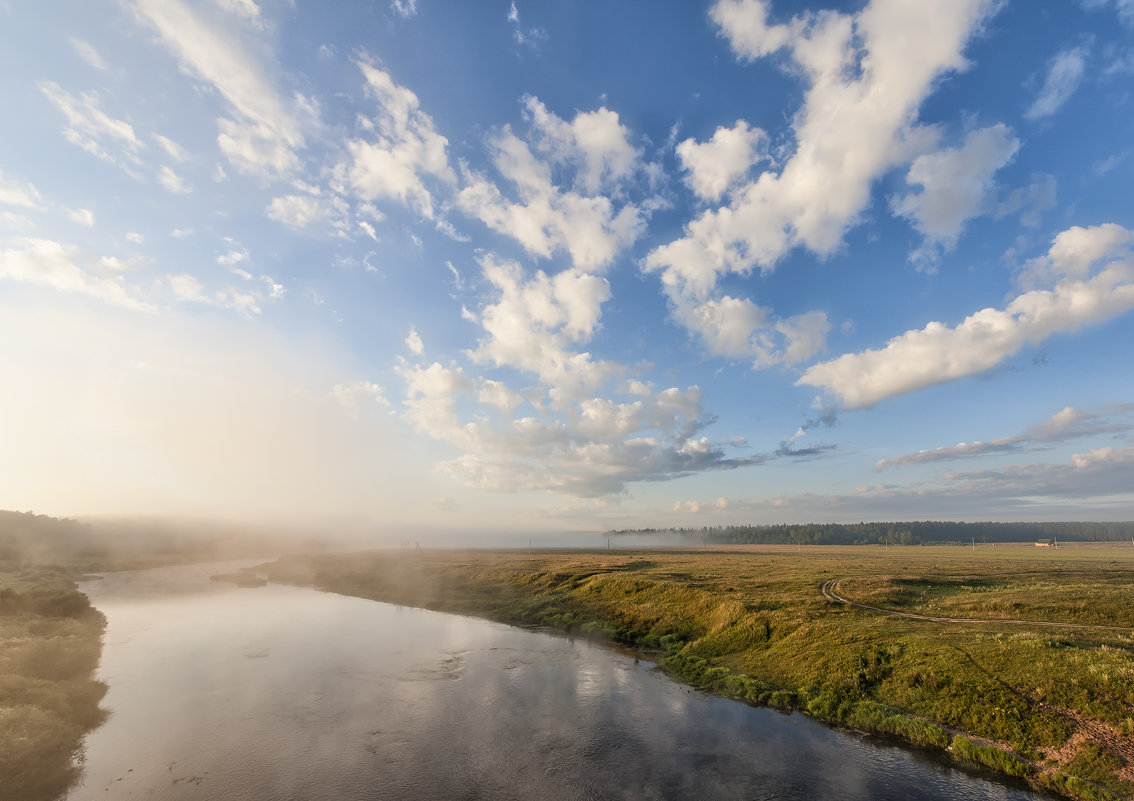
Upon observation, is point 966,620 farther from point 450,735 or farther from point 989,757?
point 450,735

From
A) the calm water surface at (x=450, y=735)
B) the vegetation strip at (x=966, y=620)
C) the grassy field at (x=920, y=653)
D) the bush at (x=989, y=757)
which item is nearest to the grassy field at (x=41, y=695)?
the calm water surface at (x=450, y=735)

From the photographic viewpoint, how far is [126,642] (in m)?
56.8

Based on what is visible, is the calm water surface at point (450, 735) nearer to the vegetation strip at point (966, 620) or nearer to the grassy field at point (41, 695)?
the grassy field at point (41, 695)

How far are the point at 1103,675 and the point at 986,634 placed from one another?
11.4 meters

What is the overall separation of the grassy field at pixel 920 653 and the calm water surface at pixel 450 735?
335 centimetres

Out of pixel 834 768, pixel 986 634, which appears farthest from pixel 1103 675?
pixel 834 768

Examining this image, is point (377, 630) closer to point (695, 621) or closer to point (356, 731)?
point (356, 731)

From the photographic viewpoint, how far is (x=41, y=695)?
31797 millimetres

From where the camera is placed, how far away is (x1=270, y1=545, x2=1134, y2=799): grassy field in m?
25.8

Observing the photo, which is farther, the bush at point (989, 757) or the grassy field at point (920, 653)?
the grassy field at point (920, 653)

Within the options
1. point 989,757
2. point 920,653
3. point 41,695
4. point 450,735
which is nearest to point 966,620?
point 920,653

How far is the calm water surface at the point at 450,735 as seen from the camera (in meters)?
24.6

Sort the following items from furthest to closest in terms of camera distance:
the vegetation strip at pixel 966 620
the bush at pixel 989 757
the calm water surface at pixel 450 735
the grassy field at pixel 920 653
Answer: the vegetation strip at pixel 966 620 < the grassy field at pixel 920 653 < the bush at pixel 989 757 < the calm water surface at pixel 450 735

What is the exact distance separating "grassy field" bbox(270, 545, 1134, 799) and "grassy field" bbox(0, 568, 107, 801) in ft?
146
